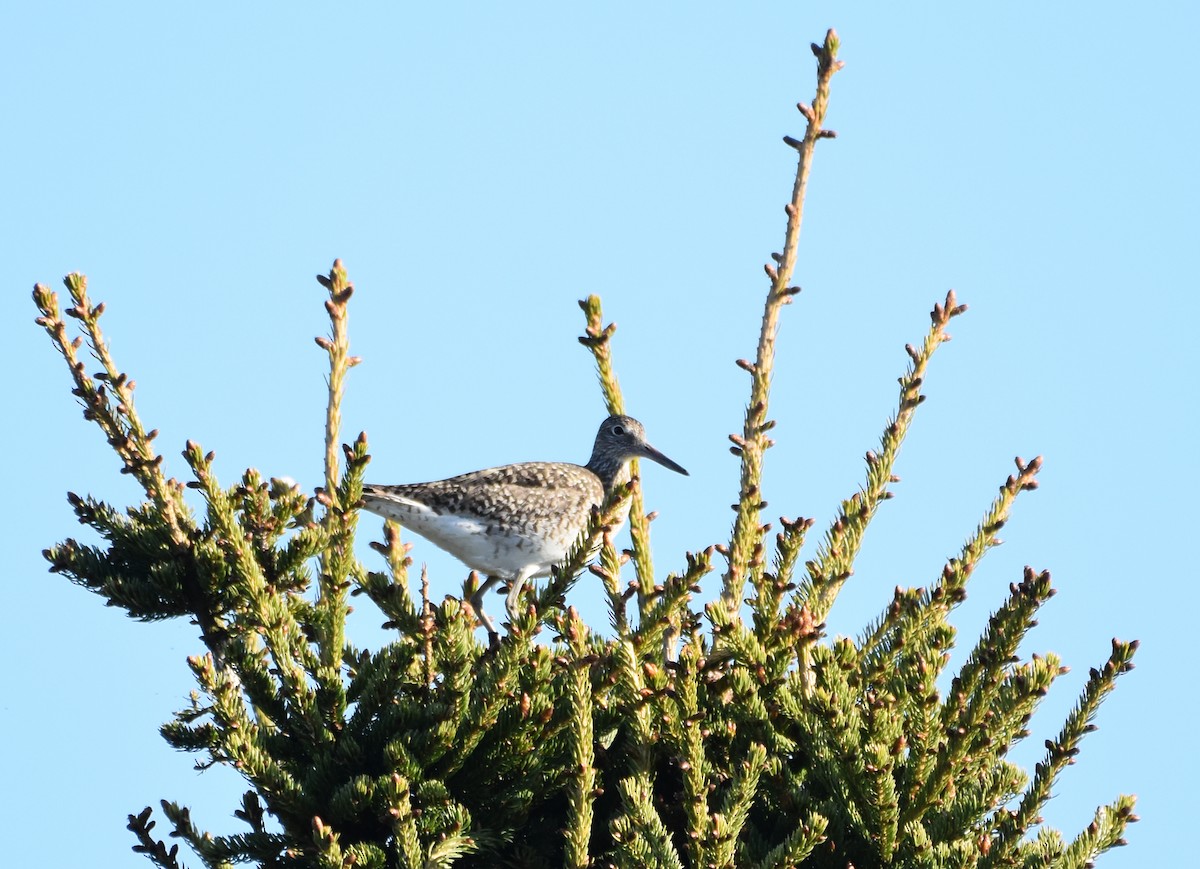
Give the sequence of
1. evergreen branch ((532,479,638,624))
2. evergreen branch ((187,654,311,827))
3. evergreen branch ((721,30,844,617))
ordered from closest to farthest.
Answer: evergreen branch ((532,479,638,624))
evergreen branch ((187,654,311,827))
evergreen branch ((721,30,844,617))

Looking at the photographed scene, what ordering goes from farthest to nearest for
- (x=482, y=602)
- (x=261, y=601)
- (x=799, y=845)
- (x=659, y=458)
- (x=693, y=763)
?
(x=659, y=458)
(x=482, y=602)
(x=261, y=601)
(x=693, y=763)
(x=799, y=845)

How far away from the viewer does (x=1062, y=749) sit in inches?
173

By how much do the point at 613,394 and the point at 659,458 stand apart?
17.7 ft

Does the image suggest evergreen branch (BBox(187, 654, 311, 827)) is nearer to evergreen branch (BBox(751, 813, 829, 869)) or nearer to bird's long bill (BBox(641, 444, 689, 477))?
evergreen branch (BBox(751, 813, 829, 869))

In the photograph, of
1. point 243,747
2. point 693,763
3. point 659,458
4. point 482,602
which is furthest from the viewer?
point 659,458

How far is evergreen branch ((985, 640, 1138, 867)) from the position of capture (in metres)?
4.29

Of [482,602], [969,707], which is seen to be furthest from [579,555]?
[482,602]

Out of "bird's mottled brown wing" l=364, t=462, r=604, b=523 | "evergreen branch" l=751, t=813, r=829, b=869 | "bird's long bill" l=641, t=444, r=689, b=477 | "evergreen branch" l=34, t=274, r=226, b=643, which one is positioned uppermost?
"bird's long bill" l=641, t=444, r=689, b=477

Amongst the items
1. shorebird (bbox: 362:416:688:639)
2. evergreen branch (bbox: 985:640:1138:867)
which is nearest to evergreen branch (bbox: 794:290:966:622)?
evergreen branch (bbox: 985:640:1138:867)

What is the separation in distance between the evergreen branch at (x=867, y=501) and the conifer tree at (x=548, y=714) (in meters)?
0.26

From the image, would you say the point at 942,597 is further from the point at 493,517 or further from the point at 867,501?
the point at 493,517

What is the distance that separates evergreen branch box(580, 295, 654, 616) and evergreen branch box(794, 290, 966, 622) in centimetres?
66

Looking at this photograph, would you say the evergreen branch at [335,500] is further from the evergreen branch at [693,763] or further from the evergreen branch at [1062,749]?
the evergreen branch at [1062,749]

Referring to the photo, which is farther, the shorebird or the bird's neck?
the bird's neck
